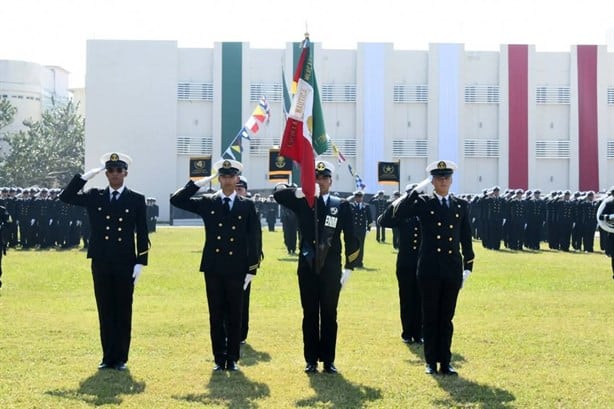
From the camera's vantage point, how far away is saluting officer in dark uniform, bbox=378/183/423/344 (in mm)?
10391

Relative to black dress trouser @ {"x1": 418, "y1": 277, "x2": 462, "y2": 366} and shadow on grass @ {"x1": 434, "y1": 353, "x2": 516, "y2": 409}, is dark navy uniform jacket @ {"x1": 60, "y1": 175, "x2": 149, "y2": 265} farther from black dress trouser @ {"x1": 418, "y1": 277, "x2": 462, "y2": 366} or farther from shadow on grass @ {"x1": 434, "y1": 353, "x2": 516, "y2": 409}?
shadow on grass @ {"x1": 434, "y1": 353, "x2": 516, "y2": 409}

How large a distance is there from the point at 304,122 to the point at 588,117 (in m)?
49.4

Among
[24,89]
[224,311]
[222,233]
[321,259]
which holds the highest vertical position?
[24,89]

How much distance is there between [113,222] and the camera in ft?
29.1

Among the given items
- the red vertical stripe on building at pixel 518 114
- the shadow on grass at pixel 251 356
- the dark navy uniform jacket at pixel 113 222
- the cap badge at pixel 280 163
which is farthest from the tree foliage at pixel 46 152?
the dark navy uniform jacket at pixel 113 222

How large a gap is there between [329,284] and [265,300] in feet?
20.5

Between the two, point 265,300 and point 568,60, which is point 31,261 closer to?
point 265,300

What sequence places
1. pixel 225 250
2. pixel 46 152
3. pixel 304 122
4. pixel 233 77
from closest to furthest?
1. pixel 225 250
2. pixel 304 122
3. pixel 233 77
4. pixel 46 152

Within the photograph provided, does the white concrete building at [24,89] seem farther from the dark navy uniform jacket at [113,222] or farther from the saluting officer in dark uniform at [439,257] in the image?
the saluting officer in dark uniform at [439,257]

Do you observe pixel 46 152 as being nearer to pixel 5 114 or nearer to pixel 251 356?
pixel 5 114

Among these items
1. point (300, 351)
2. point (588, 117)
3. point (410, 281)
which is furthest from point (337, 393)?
point (588, 117)

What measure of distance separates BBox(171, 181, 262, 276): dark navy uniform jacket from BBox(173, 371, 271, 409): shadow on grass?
94 cm

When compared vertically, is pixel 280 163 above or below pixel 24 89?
below

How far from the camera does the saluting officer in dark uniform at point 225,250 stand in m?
8.72
